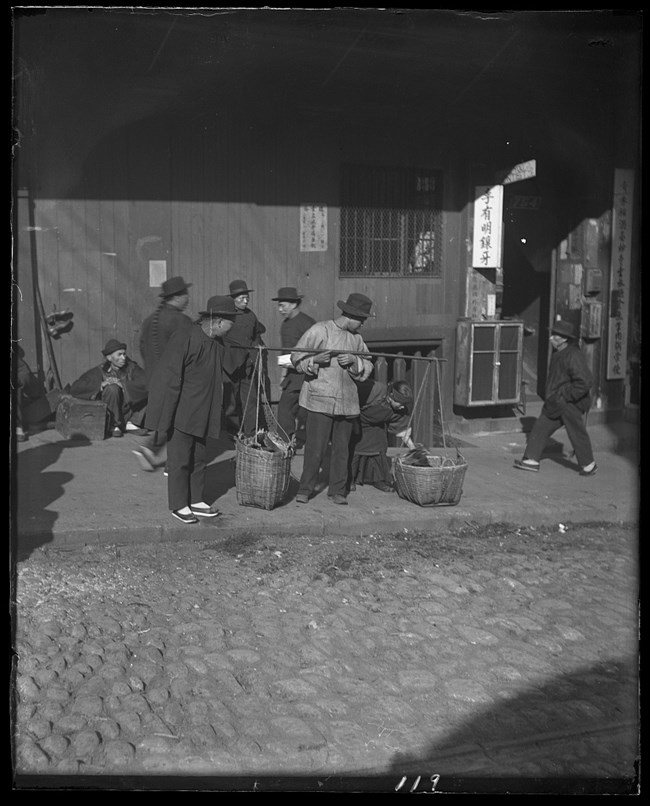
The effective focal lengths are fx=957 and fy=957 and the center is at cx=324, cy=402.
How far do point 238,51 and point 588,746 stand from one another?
8.19 meters

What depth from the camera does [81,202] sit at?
10.9 meters

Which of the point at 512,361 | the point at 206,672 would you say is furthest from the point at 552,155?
the point at 206,672

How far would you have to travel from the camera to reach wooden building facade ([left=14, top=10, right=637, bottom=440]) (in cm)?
1034

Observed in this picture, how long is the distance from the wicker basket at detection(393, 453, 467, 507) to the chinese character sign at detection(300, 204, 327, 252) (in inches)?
163

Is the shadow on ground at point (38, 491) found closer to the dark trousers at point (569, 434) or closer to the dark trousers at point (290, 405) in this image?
the dark trousers at point (290, 405)

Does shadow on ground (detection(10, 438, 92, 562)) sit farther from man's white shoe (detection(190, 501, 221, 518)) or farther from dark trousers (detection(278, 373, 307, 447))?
dark trousers (detection(278, 373, 307, 447))

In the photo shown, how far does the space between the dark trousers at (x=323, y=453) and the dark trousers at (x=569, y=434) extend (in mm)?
2788

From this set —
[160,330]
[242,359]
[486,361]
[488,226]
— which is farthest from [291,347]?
[488,226]

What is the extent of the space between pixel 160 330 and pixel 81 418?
131 centimetres

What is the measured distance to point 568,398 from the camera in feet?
34.2

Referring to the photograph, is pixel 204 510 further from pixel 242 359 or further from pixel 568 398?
pixel 568 398

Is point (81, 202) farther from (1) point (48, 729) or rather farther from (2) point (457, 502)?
(1) point (48, 729)

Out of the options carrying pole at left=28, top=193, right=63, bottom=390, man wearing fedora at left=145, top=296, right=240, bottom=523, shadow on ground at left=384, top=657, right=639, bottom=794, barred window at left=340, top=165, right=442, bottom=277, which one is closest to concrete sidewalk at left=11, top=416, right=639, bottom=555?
man wearing fedora at left=145, top=296, right=240, bottom=523

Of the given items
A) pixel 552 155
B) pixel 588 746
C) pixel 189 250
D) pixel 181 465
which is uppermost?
pixel 552 155
